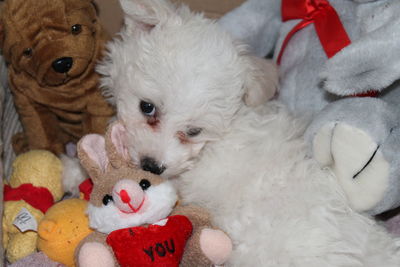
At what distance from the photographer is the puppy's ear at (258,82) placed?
8.55 ft

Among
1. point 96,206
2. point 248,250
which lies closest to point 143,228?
point 96,206

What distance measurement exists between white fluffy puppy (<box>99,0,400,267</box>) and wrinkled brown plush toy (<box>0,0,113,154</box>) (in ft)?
0.80

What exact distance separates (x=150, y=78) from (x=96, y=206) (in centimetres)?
62

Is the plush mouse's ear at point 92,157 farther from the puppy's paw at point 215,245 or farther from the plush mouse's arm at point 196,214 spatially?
the puppy's paw at point 215,245

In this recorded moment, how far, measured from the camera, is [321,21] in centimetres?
282

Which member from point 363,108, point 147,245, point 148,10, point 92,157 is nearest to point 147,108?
point 92,157

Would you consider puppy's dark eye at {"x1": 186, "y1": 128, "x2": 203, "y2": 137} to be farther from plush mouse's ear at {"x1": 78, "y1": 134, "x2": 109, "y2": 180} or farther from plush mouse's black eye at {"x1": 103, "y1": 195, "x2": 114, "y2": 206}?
plush mouse's black eye at {"x1": 103, "y1": 195, "x2": 114, "y2": 206}

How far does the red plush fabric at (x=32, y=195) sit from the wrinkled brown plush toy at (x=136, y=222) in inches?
19.7

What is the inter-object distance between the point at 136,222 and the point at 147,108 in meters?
0.58

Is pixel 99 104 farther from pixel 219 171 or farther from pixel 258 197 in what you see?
pixel 258 197

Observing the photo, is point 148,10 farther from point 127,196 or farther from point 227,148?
point 127,196

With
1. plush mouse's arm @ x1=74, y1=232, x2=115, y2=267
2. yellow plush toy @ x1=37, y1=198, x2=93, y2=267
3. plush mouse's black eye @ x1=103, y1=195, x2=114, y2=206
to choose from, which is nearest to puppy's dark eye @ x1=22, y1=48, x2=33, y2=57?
yellow plush toy @ x1=37, y1=198, x2=93, y2=267

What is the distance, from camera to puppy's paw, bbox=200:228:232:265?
7.28 feet

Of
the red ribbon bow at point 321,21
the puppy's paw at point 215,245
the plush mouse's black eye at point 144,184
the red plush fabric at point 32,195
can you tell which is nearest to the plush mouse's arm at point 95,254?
the plush mouse's black eye at point 144,184
